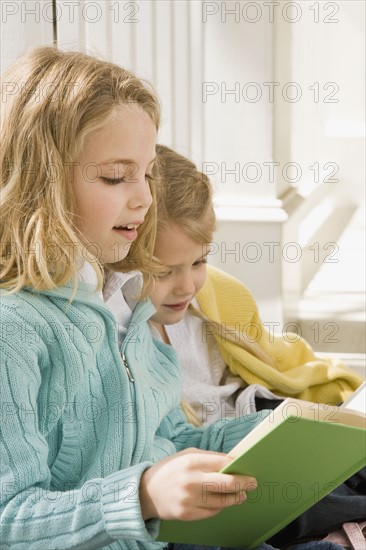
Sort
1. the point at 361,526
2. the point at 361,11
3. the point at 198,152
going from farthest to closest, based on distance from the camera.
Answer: the point at 361,11, the point at 198,152, the point at 361,526

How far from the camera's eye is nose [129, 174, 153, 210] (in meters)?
1.42

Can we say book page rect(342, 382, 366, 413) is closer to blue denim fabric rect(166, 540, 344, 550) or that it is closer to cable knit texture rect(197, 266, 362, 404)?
blue denim fabric rect(166, 540, 344, 550)

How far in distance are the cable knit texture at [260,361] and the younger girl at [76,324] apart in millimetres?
A: 547

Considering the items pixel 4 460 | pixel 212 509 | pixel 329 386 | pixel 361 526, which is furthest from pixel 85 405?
pixel 329 386

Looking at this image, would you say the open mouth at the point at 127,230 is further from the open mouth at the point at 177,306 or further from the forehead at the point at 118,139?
the open mouth at the point at 177,306

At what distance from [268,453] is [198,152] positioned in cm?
164

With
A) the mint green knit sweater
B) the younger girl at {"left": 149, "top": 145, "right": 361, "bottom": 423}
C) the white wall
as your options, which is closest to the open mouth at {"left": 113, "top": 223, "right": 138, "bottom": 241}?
the mint green knit sweater

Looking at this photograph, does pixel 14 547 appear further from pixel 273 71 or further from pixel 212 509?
pixel 273 71

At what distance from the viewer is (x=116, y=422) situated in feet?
4.53

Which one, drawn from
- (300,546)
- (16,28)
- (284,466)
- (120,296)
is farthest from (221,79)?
(284,466)

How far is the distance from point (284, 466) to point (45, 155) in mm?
528

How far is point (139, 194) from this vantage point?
142 cm

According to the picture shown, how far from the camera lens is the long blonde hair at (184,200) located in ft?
5.93

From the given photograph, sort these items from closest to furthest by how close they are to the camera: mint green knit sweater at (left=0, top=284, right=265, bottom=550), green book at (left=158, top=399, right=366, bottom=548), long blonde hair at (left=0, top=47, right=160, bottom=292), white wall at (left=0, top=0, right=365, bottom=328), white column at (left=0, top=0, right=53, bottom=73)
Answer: green book at (left=158, top=399, right=366, bottom=548), mint green knit sweater at (left=0, top=284, right=265, bottom=550), long blonde hair at (left=0, top=47, right=160, bottom=292), white column at (left=0, top=0, right=53, bottom=73), white wall at (left=0, top=0, right=365, bottom=328)
